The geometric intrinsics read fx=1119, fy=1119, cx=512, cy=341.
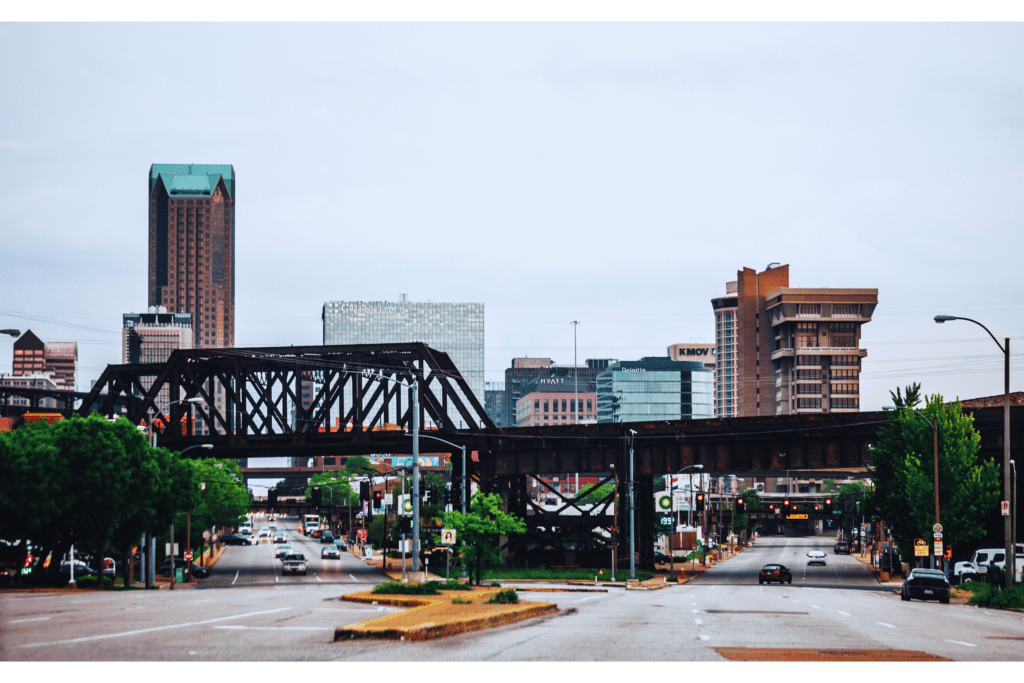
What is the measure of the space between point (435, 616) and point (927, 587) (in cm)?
3474

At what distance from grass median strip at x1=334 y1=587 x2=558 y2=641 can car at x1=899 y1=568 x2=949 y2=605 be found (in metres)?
24.6

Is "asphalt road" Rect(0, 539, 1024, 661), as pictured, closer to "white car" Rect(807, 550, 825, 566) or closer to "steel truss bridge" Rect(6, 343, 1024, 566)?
"steel truss bridge" Rect(6, 343, 1024, 566)

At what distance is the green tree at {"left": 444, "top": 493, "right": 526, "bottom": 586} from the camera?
56219 mm

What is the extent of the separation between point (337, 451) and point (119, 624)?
209ft

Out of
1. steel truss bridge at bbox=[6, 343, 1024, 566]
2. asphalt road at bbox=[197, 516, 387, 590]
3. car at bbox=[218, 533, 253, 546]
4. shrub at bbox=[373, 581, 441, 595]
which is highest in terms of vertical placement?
steel truss bridge at bbox=[6, 343, 1024, 566]

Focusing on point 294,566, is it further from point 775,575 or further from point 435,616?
point 435,616

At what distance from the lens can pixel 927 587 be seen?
180 feet

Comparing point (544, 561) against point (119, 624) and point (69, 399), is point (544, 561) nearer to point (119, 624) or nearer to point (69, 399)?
point (119, 624)

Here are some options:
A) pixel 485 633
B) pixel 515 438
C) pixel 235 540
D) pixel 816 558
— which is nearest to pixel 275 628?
pixel 485 633

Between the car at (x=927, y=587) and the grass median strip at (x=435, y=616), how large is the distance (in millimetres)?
24555

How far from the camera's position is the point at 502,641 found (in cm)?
2577

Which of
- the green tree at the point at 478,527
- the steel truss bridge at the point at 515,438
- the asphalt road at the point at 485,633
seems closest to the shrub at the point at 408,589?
the asphalt road at the point at 485,633

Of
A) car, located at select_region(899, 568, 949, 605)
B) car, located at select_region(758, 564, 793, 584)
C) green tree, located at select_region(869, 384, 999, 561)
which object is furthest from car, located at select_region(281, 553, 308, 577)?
car, located at select_region(899, 568, 949, 605)

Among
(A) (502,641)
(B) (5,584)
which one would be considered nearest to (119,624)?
(A) (502,641)
